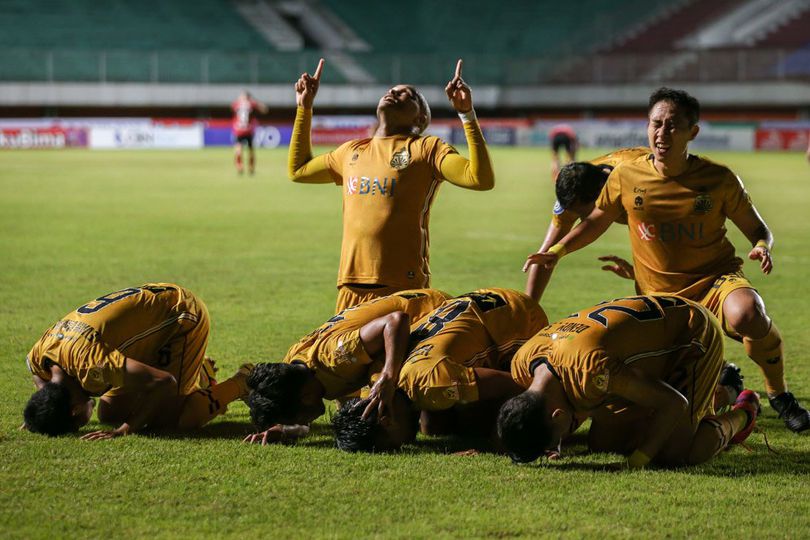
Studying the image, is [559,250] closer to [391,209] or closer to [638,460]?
[391,209]

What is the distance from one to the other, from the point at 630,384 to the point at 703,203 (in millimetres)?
1758

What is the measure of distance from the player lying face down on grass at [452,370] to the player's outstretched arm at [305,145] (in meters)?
1.66

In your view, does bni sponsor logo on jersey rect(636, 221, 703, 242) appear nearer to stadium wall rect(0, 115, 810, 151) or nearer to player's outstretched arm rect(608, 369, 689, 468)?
player's outstretched arm rect(608, 369, 689, 468)

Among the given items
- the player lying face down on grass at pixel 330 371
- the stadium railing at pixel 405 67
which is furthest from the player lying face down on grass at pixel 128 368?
the stadium railing at pixel 405 67

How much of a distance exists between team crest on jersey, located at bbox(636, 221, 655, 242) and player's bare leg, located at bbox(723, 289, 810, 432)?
61 centimetres

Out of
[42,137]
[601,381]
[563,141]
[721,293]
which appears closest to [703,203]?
[721,293]

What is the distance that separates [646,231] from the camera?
702cm

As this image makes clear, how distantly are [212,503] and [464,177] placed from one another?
2.56 meters

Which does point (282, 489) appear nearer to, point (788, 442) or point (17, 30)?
point (788, 442)

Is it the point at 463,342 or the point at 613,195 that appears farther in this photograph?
the point at 613,195

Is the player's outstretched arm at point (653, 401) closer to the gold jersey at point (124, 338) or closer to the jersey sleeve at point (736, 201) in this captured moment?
the jersey sleeve at point (736, 201)

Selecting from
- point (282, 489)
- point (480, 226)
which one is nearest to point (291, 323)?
point (282, 489)

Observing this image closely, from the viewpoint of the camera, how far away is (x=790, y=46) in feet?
166

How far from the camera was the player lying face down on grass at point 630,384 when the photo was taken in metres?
5.43
